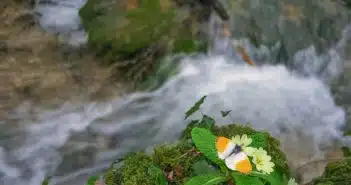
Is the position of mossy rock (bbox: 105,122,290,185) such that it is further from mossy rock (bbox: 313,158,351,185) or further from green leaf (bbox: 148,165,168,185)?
mossy rock (bbox: 313,158,351,185)

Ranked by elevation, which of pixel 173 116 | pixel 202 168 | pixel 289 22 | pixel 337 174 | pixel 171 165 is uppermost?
pixel 289 22

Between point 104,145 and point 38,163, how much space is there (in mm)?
620

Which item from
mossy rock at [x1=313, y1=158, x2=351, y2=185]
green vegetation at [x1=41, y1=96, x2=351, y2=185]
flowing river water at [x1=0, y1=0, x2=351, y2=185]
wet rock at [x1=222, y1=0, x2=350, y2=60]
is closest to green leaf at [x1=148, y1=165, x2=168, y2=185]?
green vegetation at [x1=41, y1=96, x2=351, y2=185]

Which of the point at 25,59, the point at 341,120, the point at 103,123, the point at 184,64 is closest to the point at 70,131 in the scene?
the point at 103,123

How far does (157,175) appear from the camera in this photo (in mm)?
2139

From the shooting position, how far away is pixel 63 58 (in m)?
4.94

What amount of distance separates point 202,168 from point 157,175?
0.22 metres

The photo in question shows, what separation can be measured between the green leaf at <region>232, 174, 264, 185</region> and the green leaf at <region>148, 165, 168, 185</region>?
36 cm

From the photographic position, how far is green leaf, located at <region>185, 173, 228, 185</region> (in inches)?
78.6

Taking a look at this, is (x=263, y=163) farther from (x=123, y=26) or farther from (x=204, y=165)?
(x=123, y=26)

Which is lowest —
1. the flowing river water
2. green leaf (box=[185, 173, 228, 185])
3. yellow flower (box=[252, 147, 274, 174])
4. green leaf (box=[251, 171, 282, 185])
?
green leaf (box=[251, 171, 282, 185])

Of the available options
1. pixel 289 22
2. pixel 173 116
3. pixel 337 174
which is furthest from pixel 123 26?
pixel 337 174

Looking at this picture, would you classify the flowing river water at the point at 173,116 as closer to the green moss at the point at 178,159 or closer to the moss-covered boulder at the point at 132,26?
the moss-covered boulder at the point at 132,26

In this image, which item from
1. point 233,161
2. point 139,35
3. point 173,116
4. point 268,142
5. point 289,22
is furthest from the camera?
point 289,22
